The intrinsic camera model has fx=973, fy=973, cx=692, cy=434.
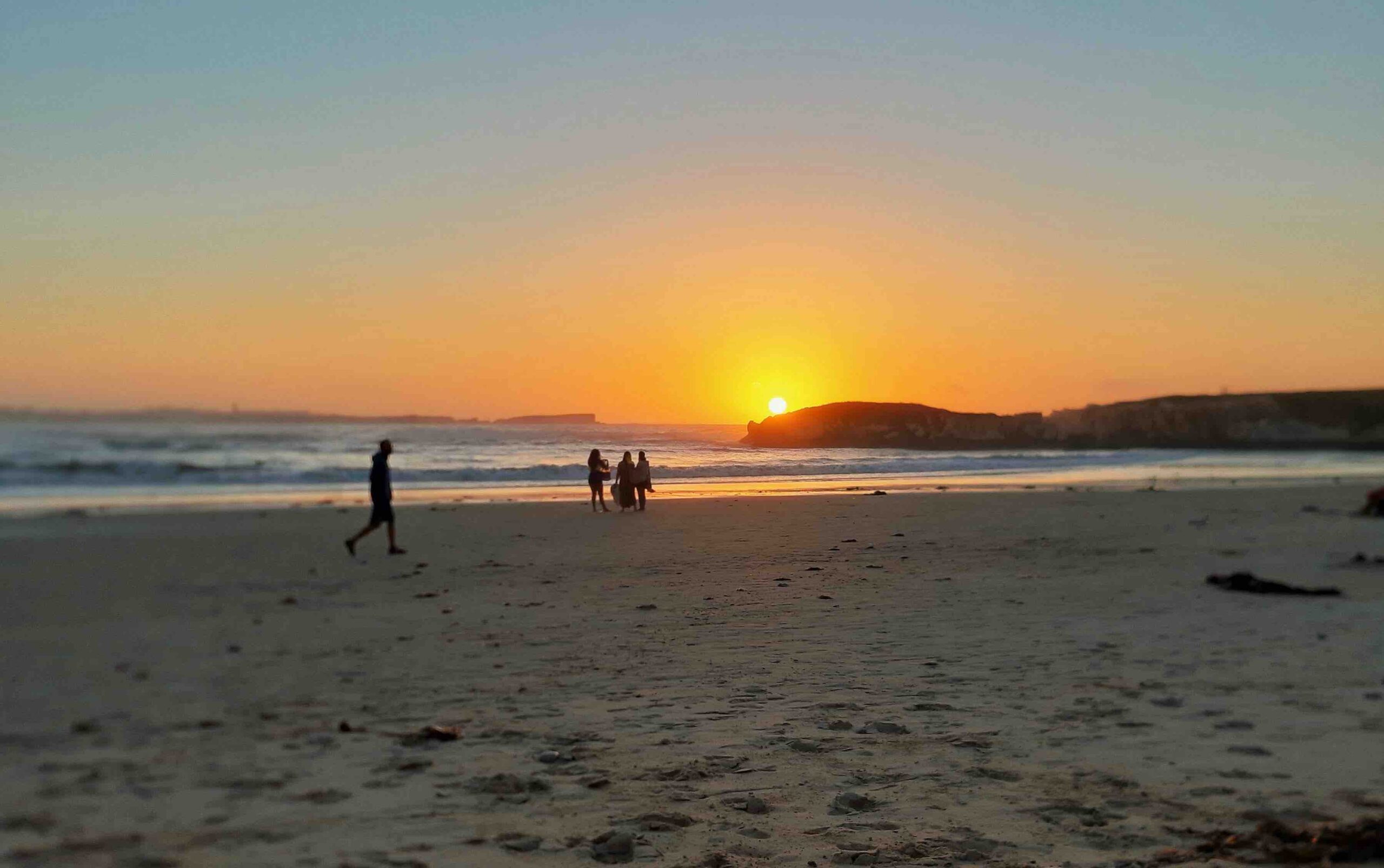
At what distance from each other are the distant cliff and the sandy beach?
197 ft

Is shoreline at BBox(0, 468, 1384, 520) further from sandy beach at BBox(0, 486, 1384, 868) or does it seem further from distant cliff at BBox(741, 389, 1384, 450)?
distant cliff at BBox(741, 389, 1384, 450)

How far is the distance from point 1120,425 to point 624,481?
196ft

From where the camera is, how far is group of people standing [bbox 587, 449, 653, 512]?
21812 mm

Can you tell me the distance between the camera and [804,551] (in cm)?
1359

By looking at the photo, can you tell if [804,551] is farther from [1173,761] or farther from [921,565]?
[1173,761]

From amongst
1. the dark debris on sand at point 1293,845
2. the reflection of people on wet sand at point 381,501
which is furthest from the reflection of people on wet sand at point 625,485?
the dark debris on sand at point 1293,845

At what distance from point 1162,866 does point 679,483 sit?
29817mm

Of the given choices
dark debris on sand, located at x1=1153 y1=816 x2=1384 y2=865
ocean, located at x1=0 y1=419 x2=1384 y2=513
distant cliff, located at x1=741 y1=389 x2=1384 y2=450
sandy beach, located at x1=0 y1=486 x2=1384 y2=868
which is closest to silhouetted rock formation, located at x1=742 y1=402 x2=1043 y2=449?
distant cliff, located at x1=741 y1=389 x2=1384 y2=450

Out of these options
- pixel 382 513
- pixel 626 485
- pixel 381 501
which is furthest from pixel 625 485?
pixel 381 501

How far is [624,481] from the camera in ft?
71.5

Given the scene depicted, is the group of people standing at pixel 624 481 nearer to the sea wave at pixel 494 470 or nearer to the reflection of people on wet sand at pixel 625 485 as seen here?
the reflection of people on wet sand at pixel 625 485

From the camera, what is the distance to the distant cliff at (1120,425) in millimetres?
63250

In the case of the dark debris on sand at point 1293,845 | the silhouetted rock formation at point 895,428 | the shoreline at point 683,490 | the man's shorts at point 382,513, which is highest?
the silhouetted rock formation at point 895,428

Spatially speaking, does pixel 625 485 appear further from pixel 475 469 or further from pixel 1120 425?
pixel 1120 425
